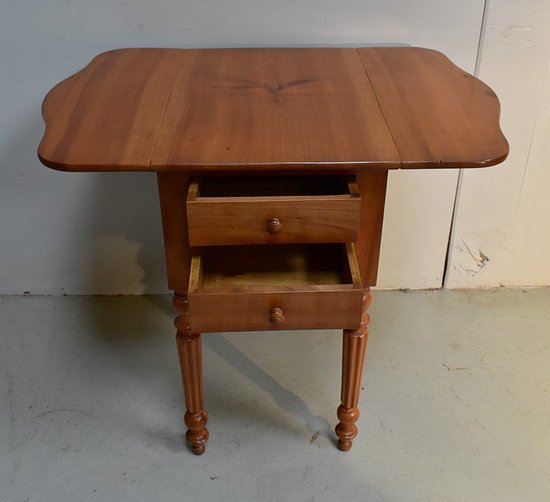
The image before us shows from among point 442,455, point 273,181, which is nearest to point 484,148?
point 273,181

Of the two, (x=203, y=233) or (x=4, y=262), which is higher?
(x=203, y=233)

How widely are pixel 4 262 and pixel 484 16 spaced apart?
1446 mm

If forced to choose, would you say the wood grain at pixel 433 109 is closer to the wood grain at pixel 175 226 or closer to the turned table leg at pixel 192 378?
the wood grain at pixel 175 226

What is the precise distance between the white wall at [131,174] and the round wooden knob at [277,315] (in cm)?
71

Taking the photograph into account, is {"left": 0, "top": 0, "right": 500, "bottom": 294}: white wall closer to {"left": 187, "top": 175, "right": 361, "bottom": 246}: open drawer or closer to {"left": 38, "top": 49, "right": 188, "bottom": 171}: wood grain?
{"left": 38, "top": 49, "right": 188, "bottom": 171}: wood grain

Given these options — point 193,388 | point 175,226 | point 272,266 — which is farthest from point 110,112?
point 193,388

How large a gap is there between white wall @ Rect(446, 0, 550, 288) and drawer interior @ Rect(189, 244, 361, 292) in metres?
0.57

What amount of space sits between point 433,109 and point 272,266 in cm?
45

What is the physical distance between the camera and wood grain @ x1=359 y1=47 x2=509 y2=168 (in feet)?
3.34

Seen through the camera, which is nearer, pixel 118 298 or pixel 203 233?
pixel 203 233

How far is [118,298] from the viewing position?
6.11 ft

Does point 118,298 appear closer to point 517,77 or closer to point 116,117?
point 116,117

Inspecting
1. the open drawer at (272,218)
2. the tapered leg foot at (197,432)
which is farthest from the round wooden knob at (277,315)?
the tapered leg foot at (197,432)

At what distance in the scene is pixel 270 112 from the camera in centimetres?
115
